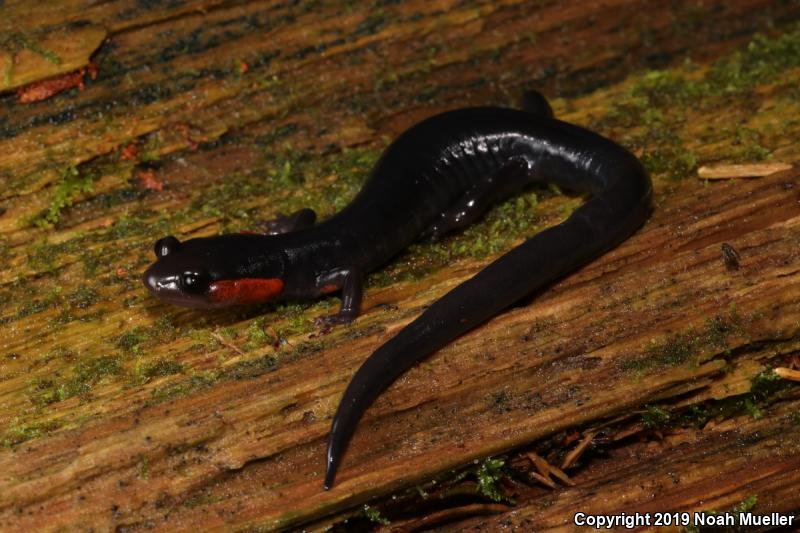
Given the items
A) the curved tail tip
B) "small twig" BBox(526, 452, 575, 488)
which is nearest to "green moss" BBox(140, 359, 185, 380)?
the curved tail tip

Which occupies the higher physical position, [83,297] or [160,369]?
[83,297]

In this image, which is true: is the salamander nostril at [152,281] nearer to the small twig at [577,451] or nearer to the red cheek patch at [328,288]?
the red cheek patch at [328,288]

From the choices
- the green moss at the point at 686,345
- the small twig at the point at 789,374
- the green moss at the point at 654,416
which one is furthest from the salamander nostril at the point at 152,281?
the small twig at the point at 789,374

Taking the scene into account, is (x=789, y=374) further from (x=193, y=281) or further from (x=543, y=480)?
(x=193, y=281)

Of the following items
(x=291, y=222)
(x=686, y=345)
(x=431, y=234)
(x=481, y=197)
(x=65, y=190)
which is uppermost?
(x=65, y=190)

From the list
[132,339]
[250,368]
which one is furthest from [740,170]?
[132,339]

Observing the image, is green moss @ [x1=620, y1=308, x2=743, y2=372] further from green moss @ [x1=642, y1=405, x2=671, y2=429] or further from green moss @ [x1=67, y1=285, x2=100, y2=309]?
green moss @ [x1=67, y1=285, x2=100, y2=309]

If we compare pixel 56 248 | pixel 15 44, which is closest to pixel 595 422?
pixel 56 248
